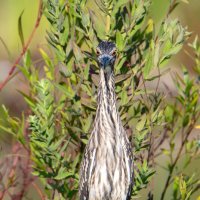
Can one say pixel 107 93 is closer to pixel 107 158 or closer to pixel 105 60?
pixel 105 60

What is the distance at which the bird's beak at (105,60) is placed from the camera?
4199mm

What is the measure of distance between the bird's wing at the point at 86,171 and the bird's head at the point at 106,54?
0.46 m

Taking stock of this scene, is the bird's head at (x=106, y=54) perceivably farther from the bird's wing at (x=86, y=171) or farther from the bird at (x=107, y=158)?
the bird's wing at (x=86, y=171)

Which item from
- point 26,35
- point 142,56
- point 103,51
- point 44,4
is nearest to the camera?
point 103,51

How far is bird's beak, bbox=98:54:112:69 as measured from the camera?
13.8ft

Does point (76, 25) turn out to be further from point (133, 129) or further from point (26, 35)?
point (26, 35)

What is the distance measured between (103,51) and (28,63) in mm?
754

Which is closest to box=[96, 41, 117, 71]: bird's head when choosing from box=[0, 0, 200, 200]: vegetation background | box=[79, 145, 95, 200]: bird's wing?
box=[0, 0, 200, 200]: vegetation background

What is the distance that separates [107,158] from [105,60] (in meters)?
0.52

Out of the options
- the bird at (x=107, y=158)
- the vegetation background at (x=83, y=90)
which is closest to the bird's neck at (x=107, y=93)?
the bird at (x=107, y=158)

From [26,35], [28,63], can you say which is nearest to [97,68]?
[28,63]

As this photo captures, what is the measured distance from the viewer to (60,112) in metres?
4.74

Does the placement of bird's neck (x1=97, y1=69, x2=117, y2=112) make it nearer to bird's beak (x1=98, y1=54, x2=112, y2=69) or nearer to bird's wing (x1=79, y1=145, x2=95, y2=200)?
bird's beak (x1=98, y1=54, x2=112, y2=69)

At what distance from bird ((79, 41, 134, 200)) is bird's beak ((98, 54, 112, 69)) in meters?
0.10
